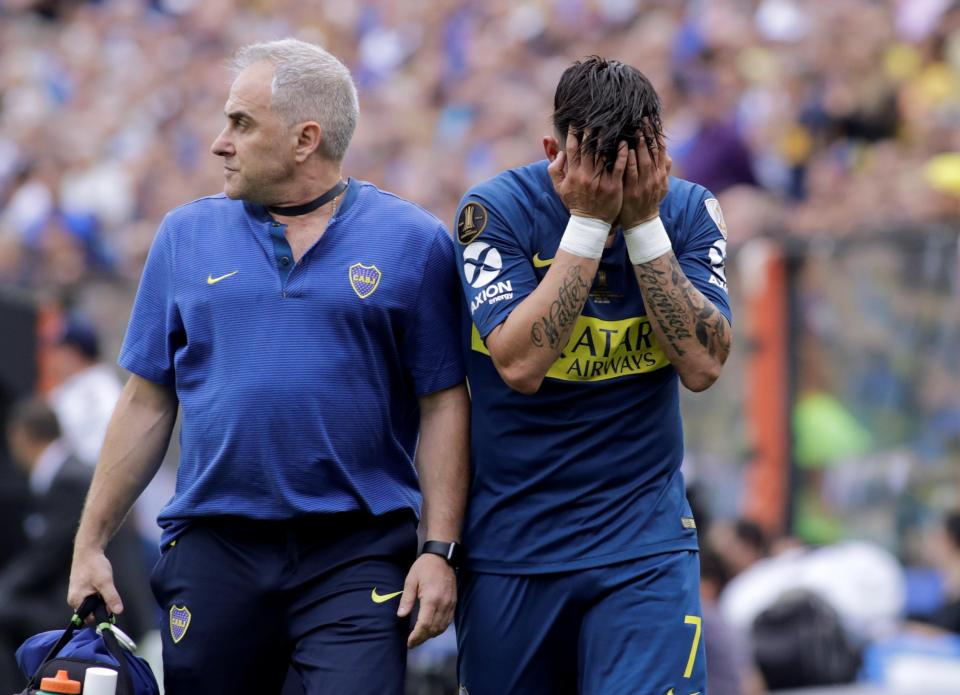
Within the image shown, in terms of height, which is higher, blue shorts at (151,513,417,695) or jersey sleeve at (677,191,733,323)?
jersey sleeve at (677,191,733,323)

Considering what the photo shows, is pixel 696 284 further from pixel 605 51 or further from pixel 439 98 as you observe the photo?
pixel 439 98

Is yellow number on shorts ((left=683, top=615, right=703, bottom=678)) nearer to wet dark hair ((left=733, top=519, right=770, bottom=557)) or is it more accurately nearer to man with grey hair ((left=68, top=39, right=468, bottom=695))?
man with grey hair ((left=68, top=39, right=468, bottom=695))

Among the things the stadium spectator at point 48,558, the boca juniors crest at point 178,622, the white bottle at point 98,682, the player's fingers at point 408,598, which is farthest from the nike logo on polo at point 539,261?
the stadium spectator at point 48,558

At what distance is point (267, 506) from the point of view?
4.66 m

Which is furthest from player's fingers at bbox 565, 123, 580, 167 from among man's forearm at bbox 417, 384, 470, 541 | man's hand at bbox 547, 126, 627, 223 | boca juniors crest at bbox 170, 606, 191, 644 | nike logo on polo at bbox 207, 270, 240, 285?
boca juniors crest at bbox 170, 606, 191, 644

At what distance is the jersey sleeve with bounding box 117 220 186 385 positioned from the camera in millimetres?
4898

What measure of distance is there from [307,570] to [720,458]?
17.6 ft

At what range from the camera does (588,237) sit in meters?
4.48

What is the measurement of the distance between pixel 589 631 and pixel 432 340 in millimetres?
901

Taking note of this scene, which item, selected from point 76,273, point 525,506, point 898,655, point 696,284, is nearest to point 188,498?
point 525,506

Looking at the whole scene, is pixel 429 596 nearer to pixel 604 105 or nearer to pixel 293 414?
pixel 293 414

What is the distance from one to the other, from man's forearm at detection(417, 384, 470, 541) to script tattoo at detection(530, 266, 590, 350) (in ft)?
1.58

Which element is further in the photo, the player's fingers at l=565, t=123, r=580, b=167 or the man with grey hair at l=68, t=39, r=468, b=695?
the man with grey hair at l=68, t=39, r=468, b=695

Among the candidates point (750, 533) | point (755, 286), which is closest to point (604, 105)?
point (750, 533)
